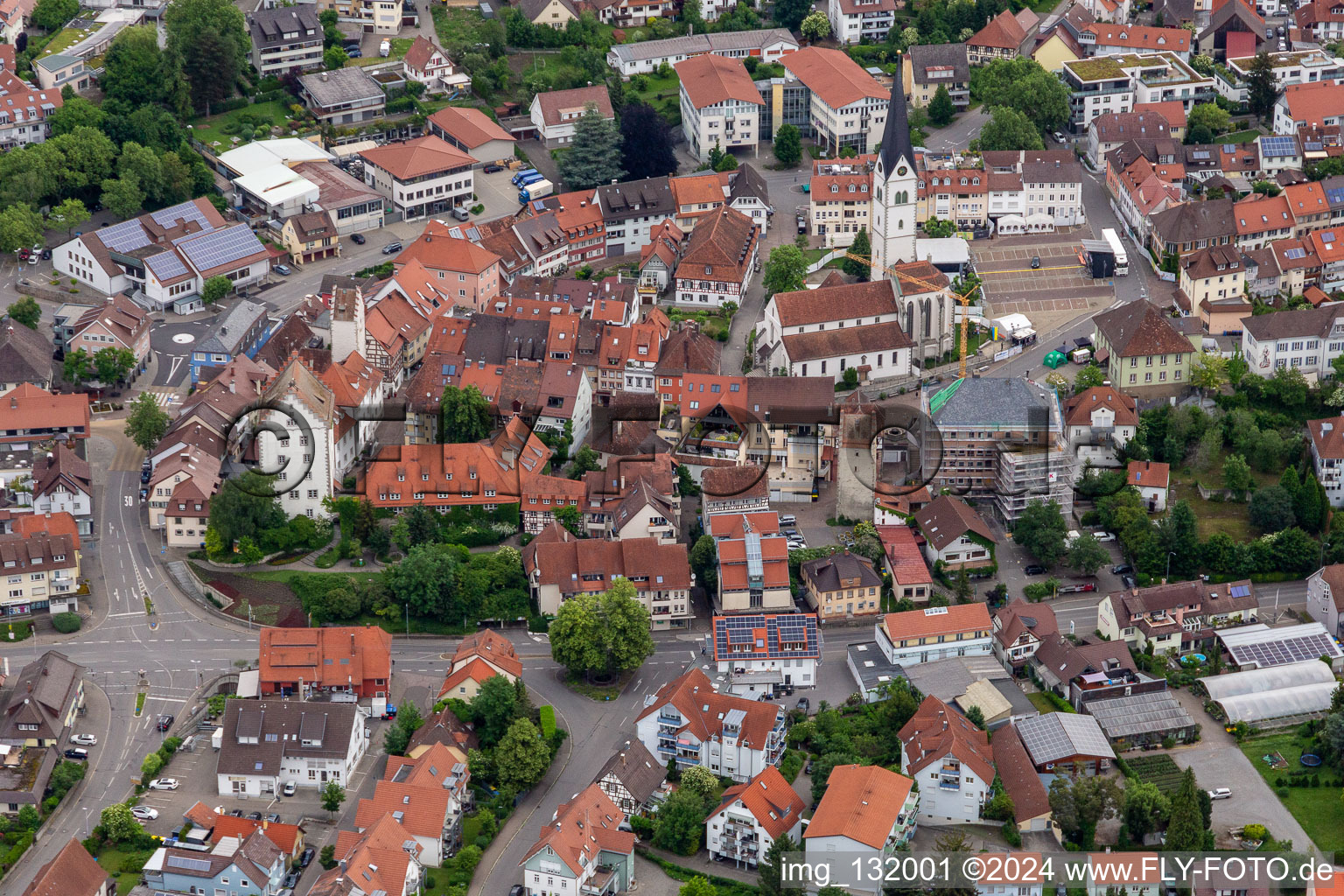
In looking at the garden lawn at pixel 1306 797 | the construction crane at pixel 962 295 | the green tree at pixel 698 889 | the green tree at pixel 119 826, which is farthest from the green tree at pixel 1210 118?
the green tree at pixel 119 826

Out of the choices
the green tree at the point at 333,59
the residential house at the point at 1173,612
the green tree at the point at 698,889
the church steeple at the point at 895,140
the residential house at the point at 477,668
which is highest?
the church steeple at the point at 895,140

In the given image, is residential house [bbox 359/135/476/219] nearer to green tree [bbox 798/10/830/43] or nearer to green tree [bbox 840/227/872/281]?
green tree [bbox 840/227/872/281]

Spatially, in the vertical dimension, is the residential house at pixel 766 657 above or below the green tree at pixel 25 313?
below

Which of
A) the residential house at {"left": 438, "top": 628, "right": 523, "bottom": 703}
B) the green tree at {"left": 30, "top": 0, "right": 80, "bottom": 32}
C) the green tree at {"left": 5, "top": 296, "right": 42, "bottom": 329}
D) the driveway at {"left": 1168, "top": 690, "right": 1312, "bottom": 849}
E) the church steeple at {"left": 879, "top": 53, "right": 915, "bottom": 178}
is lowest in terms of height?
the driveway at {"left": 1168, "top": 690, "right": 1312, "bottom": 849}

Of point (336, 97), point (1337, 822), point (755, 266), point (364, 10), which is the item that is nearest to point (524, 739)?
point (1337, 822)

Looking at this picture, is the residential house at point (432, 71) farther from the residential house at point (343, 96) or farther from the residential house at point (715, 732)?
the residential house at point (715, 732)

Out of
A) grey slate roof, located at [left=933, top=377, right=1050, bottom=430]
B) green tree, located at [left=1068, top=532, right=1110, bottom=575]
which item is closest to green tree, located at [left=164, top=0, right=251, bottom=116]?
grey slate roof, located at [left=933, top=377, right=1050, bottom=430]
